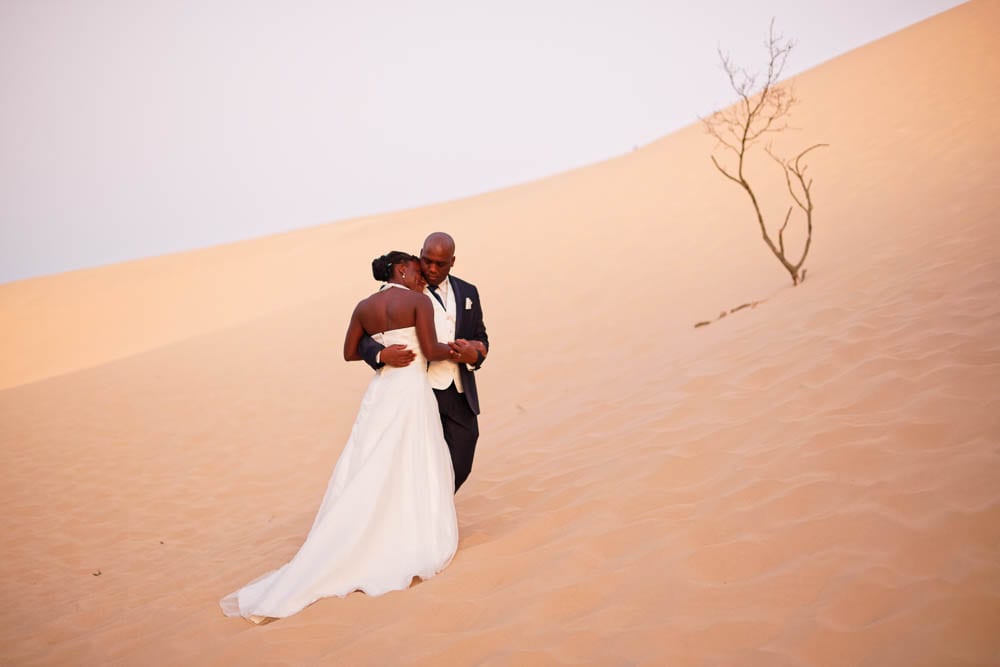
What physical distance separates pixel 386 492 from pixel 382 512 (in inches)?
4.4

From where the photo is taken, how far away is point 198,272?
1286 inches

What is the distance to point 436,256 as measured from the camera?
13.1 feet

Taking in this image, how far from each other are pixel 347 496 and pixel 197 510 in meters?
5.12

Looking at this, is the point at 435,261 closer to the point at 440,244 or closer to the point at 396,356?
the point at 440,244

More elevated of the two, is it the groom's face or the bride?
the groom's face

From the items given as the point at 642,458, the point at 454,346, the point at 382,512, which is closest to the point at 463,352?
the point at 454,346

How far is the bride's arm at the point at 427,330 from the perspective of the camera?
384cm

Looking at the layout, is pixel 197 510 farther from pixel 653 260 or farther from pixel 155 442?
pixel 653 260

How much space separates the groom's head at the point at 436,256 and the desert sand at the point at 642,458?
1727mm

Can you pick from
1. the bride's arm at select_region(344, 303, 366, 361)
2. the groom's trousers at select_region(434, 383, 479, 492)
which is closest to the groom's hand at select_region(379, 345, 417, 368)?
the bride's arm at select_region(344, 303, 366, 361)

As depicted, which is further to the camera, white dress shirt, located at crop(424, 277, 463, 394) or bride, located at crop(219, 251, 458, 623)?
white dress shirt, located at crop(424, 277, 463, 394)

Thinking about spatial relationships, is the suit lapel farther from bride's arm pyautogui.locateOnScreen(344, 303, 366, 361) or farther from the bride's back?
bride's arm pyautogui.locateOnScreen(344, 303, 366, 361)

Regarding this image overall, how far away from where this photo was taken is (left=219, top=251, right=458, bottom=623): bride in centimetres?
353

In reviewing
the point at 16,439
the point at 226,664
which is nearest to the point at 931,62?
the point at 226,664
